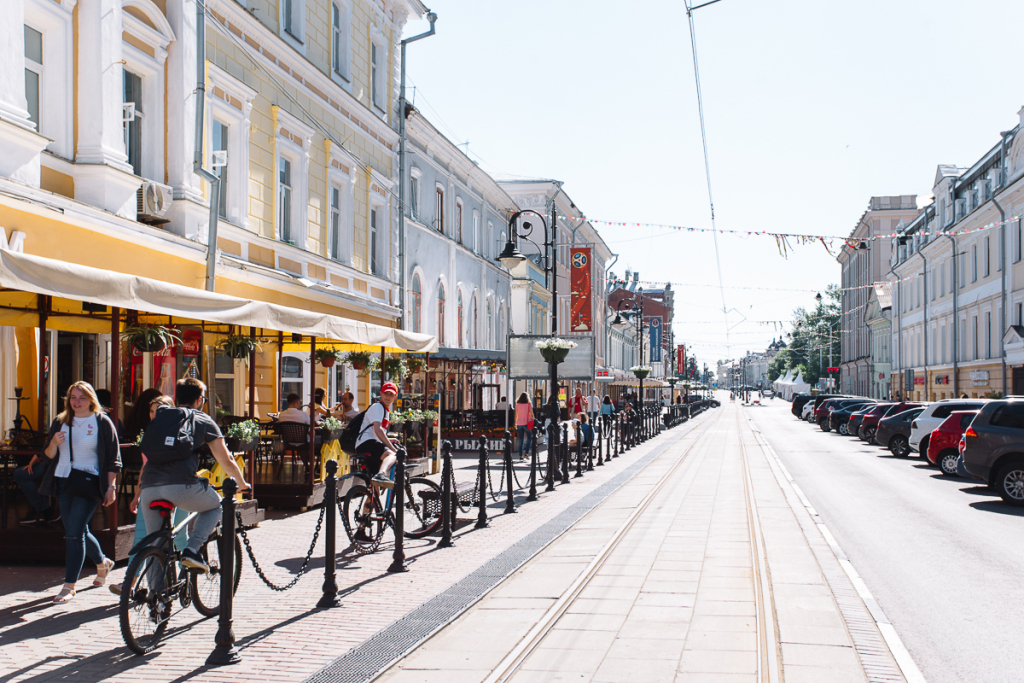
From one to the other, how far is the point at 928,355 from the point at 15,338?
5138 cm

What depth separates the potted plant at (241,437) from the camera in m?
11.0

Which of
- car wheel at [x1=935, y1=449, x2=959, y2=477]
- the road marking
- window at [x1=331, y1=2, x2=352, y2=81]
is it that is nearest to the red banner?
window at [x1=331, y1=2, x2=352, y2=81]

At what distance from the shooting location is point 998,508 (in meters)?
14.4

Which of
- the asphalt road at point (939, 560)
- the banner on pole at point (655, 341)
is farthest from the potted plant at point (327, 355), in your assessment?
the banner on pole at point (655, 341)

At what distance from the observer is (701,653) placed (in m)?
6.02

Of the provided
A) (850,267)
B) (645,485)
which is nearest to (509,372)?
(645,485)

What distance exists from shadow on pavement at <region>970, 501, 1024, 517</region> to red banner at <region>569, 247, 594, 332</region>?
29.9m

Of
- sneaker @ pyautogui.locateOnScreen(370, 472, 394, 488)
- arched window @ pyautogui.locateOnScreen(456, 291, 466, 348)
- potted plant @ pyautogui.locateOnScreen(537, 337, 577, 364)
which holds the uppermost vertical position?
arched window @ pyautogui.locateOnScreen(456, 291, 466, 348)

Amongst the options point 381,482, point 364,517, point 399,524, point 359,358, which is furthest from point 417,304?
point 399,524

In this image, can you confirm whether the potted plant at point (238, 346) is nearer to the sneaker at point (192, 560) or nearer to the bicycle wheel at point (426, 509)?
the bicycle wheel at point (426, 509)

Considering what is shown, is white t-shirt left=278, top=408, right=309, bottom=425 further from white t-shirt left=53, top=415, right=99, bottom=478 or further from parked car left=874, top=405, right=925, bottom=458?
parked car left=874, top=405, right=925, bottom=458

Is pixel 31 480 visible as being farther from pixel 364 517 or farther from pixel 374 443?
pixel 374 443

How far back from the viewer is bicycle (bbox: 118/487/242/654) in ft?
19.2

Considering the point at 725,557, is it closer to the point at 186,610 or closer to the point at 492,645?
the point at 492,645
